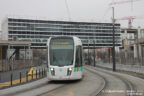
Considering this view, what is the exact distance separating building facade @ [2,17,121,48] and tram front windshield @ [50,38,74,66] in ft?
251

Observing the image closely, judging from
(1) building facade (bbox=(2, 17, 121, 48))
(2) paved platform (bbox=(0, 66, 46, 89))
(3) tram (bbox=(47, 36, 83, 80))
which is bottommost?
(2) paved platform (bbox=(0, 66, 46, 89))

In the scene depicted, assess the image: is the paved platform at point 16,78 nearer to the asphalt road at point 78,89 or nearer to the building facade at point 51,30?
the asphalt road at point 78,89

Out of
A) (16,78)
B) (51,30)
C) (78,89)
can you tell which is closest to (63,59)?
(78,89)

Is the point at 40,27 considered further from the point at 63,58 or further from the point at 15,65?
the point at 63,58

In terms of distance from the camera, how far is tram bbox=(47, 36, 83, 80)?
1269cm

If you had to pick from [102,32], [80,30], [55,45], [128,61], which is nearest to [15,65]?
[128,61]

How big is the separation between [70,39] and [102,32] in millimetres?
94227

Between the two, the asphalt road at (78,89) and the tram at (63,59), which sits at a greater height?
the tram at (63,59)

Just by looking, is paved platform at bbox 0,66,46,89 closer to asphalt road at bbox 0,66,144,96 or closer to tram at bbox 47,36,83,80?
asphalt road at bbox 0,66,144,96

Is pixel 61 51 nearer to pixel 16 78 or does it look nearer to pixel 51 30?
pixel 16 78

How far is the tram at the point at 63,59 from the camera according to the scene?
12.7m

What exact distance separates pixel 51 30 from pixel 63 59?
86635 mm

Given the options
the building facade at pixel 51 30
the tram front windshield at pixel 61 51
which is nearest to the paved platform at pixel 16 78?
the tram front windshield at pixel 61 51

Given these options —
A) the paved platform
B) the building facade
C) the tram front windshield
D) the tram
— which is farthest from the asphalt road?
the building facade
